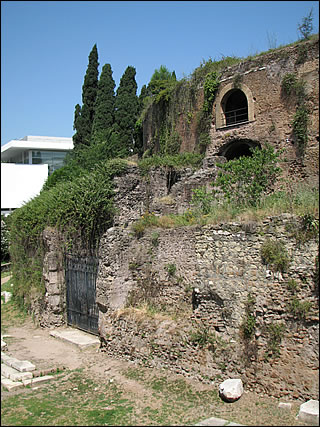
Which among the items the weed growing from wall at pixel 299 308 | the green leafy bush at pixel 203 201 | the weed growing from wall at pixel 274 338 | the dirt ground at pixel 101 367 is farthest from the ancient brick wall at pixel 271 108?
the dirt ground at pixel 101 367

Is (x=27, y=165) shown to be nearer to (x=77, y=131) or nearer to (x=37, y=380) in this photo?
(x=77, y=131)

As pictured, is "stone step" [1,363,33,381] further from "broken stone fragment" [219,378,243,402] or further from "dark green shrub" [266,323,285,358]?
"dark green shrub" [266,323,285,358]

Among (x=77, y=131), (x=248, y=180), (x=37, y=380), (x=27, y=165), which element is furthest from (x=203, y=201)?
(x=27, y=165)

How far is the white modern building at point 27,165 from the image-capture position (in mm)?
29812

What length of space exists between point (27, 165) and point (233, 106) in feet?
63.8


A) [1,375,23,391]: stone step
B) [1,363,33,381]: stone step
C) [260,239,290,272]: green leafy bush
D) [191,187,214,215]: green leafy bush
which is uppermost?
[191,187,214,215]: green leafy bush

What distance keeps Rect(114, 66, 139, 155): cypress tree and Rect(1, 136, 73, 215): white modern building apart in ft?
19.9

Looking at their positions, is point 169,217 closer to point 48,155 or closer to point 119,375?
point 119,375

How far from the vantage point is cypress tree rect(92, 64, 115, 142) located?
24562 millimetres

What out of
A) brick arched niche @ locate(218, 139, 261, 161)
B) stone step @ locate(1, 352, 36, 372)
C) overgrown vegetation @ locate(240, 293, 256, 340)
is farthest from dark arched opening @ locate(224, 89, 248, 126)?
stone step @ locate(1, 352, 36, 372)

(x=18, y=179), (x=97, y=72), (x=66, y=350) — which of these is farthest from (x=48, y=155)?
(x=66, y=350)

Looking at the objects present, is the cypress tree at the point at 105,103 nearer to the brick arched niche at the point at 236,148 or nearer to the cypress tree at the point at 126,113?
the cypress tree at the point at 126,113

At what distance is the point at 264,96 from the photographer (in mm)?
14016

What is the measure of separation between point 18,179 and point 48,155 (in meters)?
5.53
